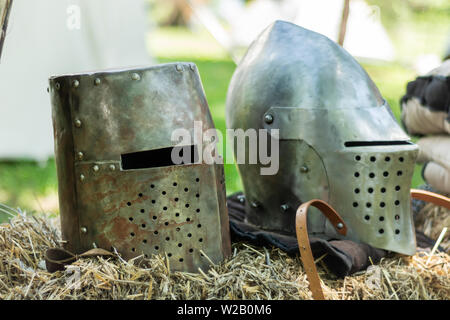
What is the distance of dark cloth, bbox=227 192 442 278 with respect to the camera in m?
1.88

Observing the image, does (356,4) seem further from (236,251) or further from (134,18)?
(236,251)

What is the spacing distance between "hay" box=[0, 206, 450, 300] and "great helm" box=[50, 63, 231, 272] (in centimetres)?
8

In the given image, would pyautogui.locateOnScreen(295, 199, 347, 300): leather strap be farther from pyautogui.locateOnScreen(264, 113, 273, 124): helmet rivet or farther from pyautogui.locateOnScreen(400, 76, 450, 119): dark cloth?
pyautogui.locateOnScreen(400, 76, 450, 119): dark cloth

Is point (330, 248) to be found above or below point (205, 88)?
below

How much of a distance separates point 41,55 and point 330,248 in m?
2.85

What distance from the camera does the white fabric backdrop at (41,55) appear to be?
149 inches

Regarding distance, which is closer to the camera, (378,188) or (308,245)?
(308,245)

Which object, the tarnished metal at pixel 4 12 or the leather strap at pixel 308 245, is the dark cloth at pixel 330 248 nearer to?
the leather strap at pixel 308 245
